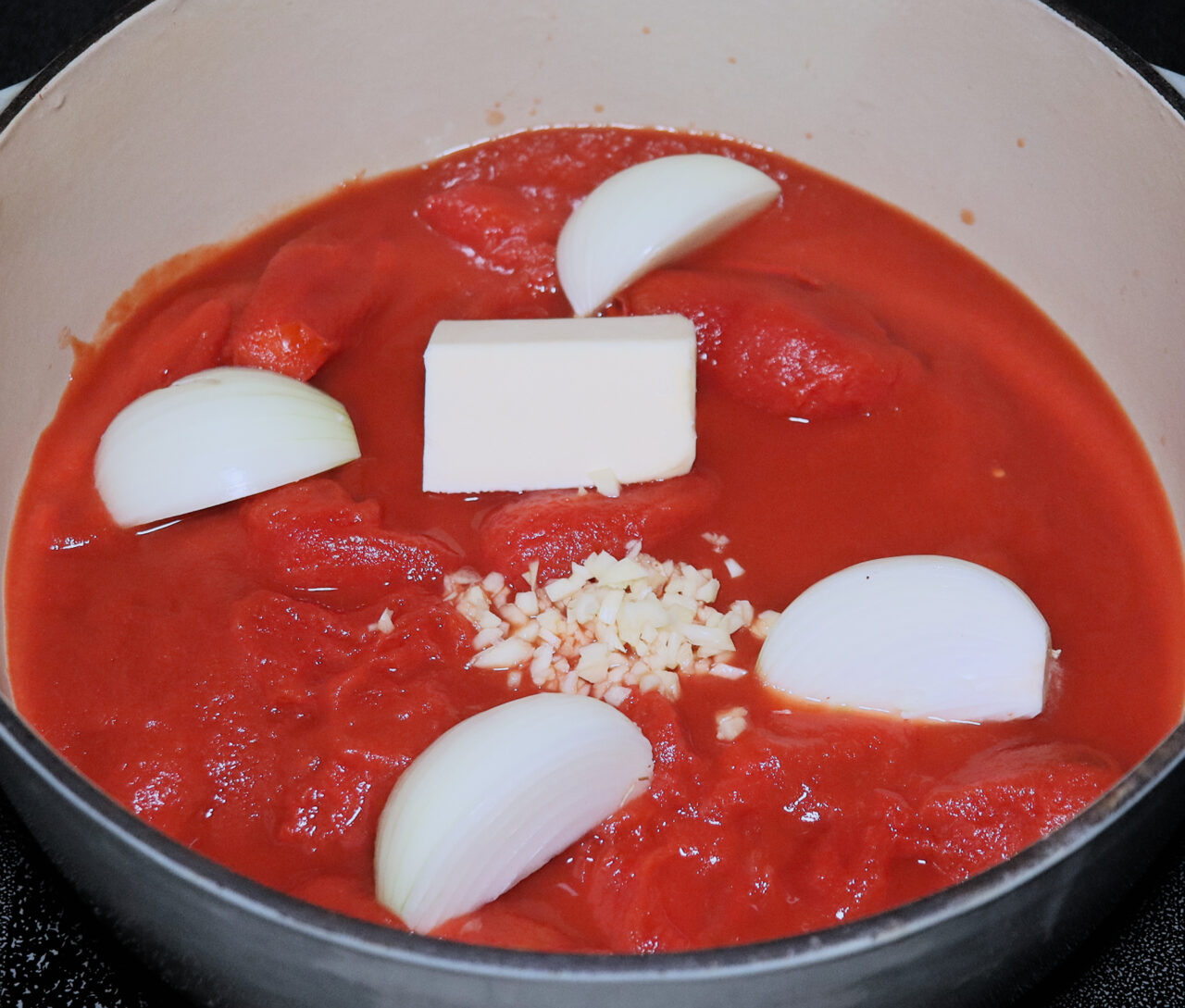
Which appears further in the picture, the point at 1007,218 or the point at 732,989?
the point at 1007,218

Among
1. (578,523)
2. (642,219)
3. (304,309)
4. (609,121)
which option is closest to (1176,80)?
(642,219)

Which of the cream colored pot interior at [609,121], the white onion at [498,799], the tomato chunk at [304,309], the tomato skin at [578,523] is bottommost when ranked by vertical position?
the white onion at [498,799]

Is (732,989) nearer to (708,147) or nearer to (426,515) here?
(426,515)

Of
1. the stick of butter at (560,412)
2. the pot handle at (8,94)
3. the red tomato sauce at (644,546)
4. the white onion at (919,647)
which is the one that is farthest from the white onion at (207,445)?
the white onion at (919,647)

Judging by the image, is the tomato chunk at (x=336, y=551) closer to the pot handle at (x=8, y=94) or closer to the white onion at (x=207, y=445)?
the white onion at (x=207, y=445)

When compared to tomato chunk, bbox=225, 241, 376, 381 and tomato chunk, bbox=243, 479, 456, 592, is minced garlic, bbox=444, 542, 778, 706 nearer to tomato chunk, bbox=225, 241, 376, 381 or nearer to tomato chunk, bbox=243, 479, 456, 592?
tomato chunk, bbox=243, 479, 456, 592

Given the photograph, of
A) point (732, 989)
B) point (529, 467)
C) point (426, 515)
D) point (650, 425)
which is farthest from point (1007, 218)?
point (732, 989)

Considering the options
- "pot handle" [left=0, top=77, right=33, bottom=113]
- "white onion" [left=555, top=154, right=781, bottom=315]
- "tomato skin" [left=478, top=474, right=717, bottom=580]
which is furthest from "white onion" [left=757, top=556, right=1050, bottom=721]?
"pot handle" [left=0, top=77, right=33, bottom=113]
